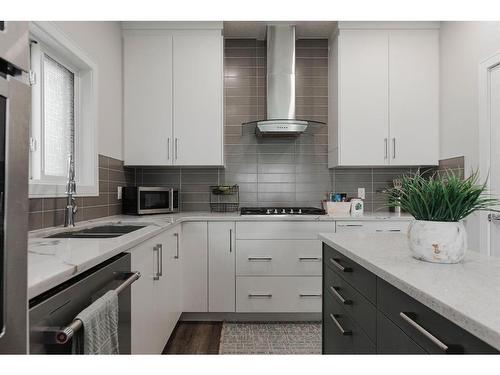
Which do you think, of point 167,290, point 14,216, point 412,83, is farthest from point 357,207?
point 14,216

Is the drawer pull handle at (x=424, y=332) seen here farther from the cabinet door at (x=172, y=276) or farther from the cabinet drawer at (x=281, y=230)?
the cabinet drawer at (x=281, y=230)

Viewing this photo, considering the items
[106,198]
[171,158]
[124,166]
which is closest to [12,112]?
[106,198]

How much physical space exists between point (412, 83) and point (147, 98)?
2.43 metres

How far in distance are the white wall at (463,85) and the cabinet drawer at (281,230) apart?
48.2 inches

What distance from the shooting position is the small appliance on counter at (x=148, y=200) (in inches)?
118

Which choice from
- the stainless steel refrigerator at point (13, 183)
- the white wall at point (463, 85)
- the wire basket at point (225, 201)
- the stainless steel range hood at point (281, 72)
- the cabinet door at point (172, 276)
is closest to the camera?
the stainless steel refrigerator at point (13, 183)

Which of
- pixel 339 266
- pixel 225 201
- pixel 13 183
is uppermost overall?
pixel 13 183

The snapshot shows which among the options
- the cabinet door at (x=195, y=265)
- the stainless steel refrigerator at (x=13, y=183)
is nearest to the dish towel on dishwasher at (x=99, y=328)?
the stainless steel refrigerator at (x=13, y=183)

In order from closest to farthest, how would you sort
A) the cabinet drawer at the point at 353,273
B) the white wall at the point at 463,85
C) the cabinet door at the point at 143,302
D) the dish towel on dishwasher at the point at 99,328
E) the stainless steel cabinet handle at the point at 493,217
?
the dish towel on dishwasher at the point at 99,328 → the cabinet drawer at the point at 353,273 → the cabinet door at the point at 143,302 → the stainless steel cabinet handle at the point at 493,217 → the white wall at the point at 463,85

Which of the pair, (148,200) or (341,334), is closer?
(341,334)

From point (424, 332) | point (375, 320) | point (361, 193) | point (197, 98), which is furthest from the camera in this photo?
point (361, 193)

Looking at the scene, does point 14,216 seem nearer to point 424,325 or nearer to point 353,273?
point 424,325

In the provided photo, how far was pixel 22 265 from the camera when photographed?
68 centimetres

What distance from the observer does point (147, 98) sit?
317 centimetres
